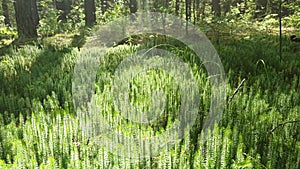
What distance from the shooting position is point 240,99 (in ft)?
6.00

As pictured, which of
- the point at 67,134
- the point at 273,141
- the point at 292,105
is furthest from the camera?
the point at 292,105

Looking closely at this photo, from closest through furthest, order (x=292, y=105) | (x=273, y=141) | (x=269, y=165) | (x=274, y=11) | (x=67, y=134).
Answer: (x=269, y=165), (x=273, y=141), (x=67, y=134), (x=292, y=105), (x=274, y=11)

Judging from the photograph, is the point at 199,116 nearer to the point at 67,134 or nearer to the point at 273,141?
the point at 273,141

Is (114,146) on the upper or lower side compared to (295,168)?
upper

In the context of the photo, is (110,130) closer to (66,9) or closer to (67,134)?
(67,134)

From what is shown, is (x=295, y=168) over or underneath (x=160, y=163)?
underneath

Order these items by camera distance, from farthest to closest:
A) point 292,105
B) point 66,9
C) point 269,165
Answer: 1. point 66,9
2. point 292,105
3. point 269,165

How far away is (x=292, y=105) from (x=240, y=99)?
34cm

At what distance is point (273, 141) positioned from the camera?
1.29 meters

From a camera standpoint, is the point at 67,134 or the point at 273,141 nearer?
the point at 273,141

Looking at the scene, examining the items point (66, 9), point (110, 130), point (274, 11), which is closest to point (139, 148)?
point (110, 130)

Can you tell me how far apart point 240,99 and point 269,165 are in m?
0.70

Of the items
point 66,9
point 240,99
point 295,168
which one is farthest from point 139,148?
point 66,9

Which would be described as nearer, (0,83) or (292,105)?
(292,105)
